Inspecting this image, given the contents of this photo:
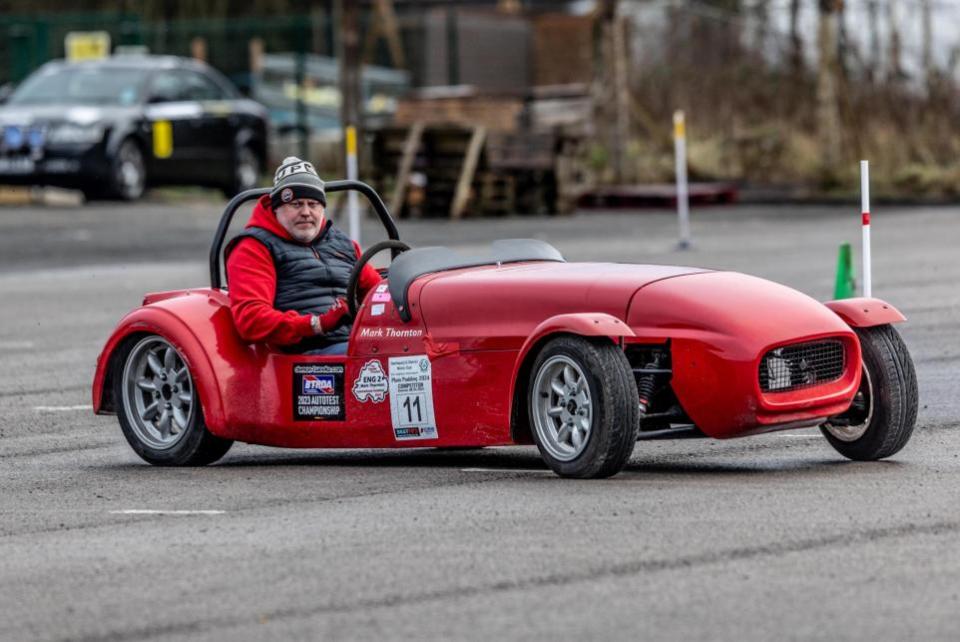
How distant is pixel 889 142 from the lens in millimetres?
33812

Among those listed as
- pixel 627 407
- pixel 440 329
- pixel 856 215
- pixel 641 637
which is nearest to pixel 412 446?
pixel 440 329

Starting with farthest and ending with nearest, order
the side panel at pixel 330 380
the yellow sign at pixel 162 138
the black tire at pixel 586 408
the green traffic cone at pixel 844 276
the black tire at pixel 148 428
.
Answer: the yellow sign at pixel 162 138
the green traffic cone at pixel 844 276
the black tire at pixel 148 428
the side panel at pixel 330 380
the black tire at pixel 586 408

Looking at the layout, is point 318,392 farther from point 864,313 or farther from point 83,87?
point 83,87

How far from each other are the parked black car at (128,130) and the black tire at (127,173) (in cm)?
1

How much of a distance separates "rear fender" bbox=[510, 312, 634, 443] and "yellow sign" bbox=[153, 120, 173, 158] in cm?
2274

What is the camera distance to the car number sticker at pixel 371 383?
969cm

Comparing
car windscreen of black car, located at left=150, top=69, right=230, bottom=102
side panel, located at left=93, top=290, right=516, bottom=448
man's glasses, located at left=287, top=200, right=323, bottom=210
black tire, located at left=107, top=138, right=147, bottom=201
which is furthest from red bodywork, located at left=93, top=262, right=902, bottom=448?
car windscreen of black car, located at left=150, top=69, right=230, bottom=102

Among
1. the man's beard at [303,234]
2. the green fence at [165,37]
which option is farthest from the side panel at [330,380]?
the green fence at [165,37]

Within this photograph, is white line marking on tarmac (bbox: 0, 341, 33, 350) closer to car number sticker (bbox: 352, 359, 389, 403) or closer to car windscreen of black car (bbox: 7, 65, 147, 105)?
car number sticker (bbox: 352, 359, 389, 403)

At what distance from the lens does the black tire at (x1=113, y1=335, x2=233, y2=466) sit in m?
10.3

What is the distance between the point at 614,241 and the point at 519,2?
32852mm

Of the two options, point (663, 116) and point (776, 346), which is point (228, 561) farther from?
point (663, 116)

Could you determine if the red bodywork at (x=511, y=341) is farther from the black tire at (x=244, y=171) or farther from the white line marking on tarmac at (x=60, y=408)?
the black tire at (x=244, y=171)

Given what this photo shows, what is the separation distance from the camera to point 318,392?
9.92 meters
